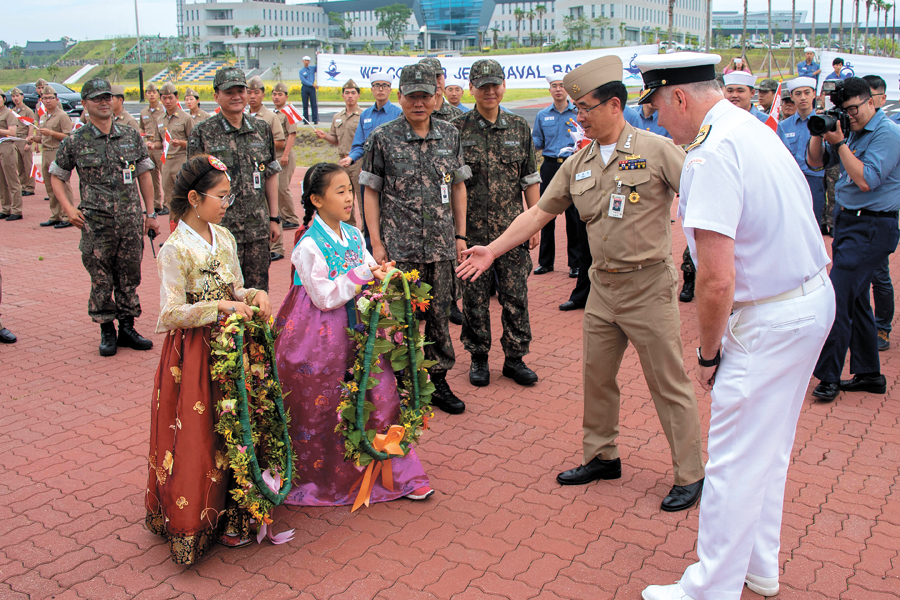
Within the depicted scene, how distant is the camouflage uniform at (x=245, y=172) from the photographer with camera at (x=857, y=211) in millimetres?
4228

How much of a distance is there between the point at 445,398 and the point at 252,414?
75.5 inches

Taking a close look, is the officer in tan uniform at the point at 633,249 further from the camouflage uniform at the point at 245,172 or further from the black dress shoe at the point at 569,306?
the black dress shoe at the point at 569,306

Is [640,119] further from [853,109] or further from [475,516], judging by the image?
[475,516]

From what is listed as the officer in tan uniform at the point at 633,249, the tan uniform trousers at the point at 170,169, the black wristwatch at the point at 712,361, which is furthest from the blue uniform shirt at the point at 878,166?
the tan uniform trousers at the point at 170,169

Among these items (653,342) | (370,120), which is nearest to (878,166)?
(653,342)

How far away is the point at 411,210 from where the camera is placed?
475 centimetres

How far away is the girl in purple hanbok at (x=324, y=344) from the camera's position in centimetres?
355

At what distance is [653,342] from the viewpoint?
360 cm

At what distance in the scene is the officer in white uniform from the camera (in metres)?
2.54

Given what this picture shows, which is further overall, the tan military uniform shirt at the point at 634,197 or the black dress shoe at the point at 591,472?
the black dress shoe at the point at 591,472

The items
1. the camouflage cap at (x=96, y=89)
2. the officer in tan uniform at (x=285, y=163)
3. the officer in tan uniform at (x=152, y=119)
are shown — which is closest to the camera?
the camouflage cap at (x=96, y=89)

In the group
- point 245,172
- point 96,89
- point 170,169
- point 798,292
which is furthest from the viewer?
point 170,169

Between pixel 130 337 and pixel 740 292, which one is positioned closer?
pixel 740 292

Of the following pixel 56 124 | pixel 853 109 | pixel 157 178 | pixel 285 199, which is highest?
pixel 56 124
